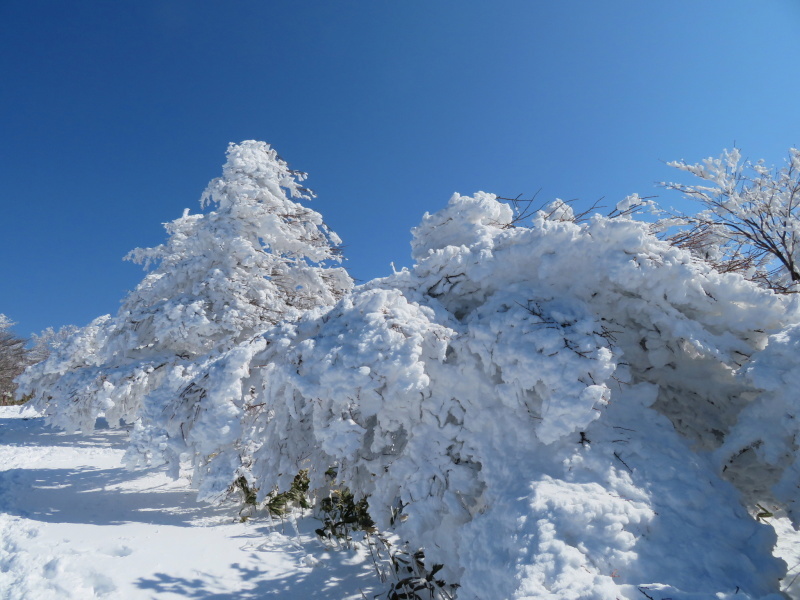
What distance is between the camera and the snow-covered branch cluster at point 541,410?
253 centimetres

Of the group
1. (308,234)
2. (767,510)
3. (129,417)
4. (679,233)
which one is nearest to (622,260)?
(679,233)

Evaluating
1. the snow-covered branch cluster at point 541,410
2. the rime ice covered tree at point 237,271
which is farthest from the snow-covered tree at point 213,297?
the snow-covered branch cluster at point 541,410

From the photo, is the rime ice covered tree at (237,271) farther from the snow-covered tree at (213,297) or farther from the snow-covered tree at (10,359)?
the snow-covered tree at (10,359)

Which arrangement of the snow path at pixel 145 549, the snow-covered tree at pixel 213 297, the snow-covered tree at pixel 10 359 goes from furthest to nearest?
the snow-covered tree at pixel 10 359, the snow-covered tree at pixel 213 297, the snow path at pixel 145 549

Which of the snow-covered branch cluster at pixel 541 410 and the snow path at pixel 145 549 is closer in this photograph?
the snow-covered branch cluster at pixel 541 410

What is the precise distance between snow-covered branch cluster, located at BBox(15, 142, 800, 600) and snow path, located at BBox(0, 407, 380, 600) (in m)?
0.87

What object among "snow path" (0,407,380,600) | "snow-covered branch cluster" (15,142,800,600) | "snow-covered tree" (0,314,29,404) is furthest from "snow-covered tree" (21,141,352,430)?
"snow-covered tree" (0,314,29,404)

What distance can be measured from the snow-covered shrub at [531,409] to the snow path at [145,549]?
931 mm

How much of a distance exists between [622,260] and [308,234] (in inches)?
313

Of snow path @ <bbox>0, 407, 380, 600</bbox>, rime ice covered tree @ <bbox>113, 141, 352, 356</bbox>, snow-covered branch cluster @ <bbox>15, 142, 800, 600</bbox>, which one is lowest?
snow path @ <bbox>0, 407, 380, 600</bbox>

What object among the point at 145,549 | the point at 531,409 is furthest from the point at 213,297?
the point at 531,409

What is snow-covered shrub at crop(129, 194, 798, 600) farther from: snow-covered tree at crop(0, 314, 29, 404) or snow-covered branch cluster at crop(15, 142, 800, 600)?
snow-covered tree at crop(0, 314, 29, 404)

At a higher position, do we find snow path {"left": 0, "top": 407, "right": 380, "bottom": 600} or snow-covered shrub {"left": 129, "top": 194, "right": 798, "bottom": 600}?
snow-covered shrub {"left": 129, "top": 194, "right": 798, "bottom": 600}

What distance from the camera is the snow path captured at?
3520mm
